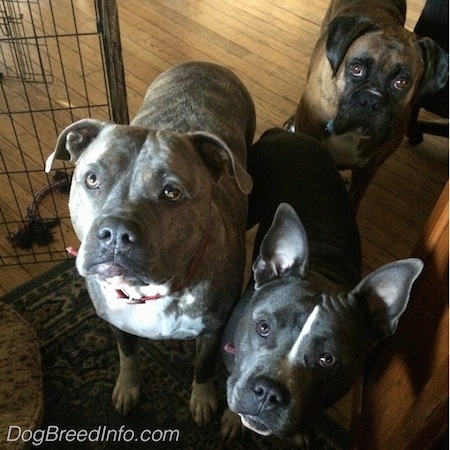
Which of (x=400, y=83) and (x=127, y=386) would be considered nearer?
(x=127, y=386)

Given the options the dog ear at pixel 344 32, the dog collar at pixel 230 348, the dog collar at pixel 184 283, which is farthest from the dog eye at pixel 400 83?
the dog collar at pixel 230 348

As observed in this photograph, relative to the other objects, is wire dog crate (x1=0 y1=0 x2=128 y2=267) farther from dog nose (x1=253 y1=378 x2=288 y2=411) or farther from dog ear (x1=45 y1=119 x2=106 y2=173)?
dog nose (x1=253 y1=378 x2=288 y2=411)

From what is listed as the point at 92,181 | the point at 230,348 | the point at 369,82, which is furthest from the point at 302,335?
the point at 369,82

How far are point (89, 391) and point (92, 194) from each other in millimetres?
970

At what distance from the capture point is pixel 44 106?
10.7 feet

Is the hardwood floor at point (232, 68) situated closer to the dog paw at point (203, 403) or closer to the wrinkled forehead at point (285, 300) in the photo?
the dog paw at point (203, 403)

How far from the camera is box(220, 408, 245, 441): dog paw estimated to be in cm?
208

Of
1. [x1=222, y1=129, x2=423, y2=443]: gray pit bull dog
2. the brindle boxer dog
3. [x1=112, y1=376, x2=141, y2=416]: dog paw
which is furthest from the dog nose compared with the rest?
the brindle boxer dog

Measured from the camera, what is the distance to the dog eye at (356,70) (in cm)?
241

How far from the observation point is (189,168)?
1.58 meters

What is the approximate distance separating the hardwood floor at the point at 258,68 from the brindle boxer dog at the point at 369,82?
501 mm

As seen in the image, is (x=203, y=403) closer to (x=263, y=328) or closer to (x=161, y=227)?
(x=263, y=328)

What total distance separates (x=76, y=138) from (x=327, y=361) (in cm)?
97

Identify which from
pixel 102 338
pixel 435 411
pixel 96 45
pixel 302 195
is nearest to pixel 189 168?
pixel 302 195
